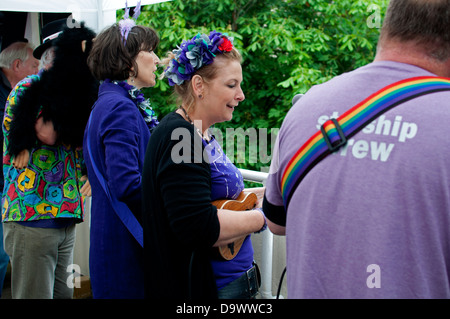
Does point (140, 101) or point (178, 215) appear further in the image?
point (140, 101)

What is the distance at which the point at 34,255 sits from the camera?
251 cm

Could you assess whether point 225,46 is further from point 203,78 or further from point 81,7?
point 81,7

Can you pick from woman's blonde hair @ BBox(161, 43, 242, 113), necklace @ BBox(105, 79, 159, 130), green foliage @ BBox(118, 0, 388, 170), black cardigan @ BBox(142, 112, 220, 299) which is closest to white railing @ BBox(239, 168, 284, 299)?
necklace @ BBox(105, 79, 159, 130)

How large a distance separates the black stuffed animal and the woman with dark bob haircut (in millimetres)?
289

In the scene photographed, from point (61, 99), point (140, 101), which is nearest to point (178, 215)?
point (140, 101)

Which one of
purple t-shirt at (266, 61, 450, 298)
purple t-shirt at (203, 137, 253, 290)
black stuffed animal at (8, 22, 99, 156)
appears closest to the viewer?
purple t-shirt at (266, 61, 450, 298)

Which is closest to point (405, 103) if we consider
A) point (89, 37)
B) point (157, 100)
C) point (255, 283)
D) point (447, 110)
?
point (447, 110)

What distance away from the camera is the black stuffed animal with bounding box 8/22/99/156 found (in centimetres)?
243

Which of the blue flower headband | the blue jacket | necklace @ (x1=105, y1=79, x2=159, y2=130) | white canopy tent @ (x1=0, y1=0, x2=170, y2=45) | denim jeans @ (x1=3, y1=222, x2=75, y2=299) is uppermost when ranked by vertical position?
white canopy tent @ (x1=0, y1=0, x2=170, y2=45)

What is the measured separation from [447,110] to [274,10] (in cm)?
600

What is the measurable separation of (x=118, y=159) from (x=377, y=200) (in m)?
1.20

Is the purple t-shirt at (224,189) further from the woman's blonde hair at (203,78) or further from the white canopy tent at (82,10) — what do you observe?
the white canopy tent at (82,10)

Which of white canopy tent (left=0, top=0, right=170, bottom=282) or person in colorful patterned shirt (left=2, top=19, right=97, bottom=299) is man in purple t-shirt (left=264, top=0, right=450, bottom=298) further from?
white canopy tent (left=0, top=0, right=170, bottom=282)

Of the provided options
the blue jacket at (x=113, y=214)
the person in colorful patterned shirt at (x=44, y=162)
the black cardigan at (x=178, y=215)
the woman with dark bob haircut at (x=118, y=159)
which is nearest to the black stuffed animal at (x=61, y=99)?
the person in colorful patterned shirt at (x=44, y=162)
